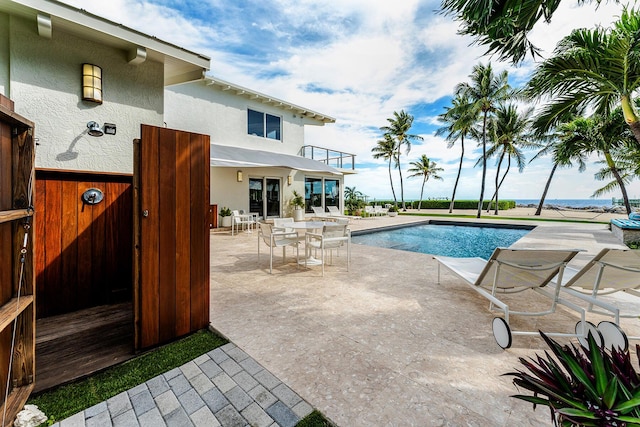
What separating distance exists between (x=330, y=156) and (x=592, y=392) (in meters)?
18.2

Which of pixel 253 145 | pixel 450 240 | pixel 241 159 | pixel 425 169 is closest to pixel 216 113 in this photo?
pixel 253 145

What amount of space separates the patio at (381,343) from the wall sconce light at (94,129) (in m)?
3.37

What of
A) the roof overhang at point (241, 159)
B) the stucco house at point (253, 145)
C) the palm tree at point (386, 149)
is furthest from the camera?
the palm tree at point (386, 149)

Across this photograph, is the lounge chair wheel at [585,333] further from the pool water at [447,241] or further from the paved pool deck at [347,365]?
the pool water at [447,241]

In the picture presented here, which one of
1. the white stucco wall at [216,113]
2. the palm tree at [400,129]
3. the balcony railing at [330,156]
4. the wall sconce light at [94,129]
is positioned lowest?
the wall sconce light at [94,129]

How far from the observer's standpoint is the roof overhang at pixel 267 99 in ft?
43.8

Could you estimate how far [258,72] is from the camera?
14633 millimetres

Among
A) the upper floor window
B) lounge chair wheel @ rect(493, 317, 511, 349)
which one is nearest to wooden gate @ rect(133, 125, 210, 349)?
lounge chair wheel @ rect(493, 317, 511, 349)

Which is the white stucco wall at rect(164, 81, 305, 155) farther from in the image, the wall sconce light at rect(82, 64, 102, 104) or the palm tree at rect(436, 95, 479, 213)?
the palm tree at rect(436, 95, 479, 213)

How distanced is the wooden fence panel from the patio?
165 cm

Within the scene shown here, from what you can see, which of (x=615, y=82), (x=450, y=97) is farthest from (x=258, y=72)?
(x=450, y=97)

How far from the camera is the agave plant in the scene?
3.73 ft

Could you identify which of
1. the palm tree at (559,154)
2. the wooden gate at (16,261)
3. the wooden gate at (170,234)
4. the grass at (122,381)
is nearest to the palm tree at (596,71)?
the wooden gate at (170,234)

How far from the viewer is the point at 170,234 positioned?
3076 millimetres
